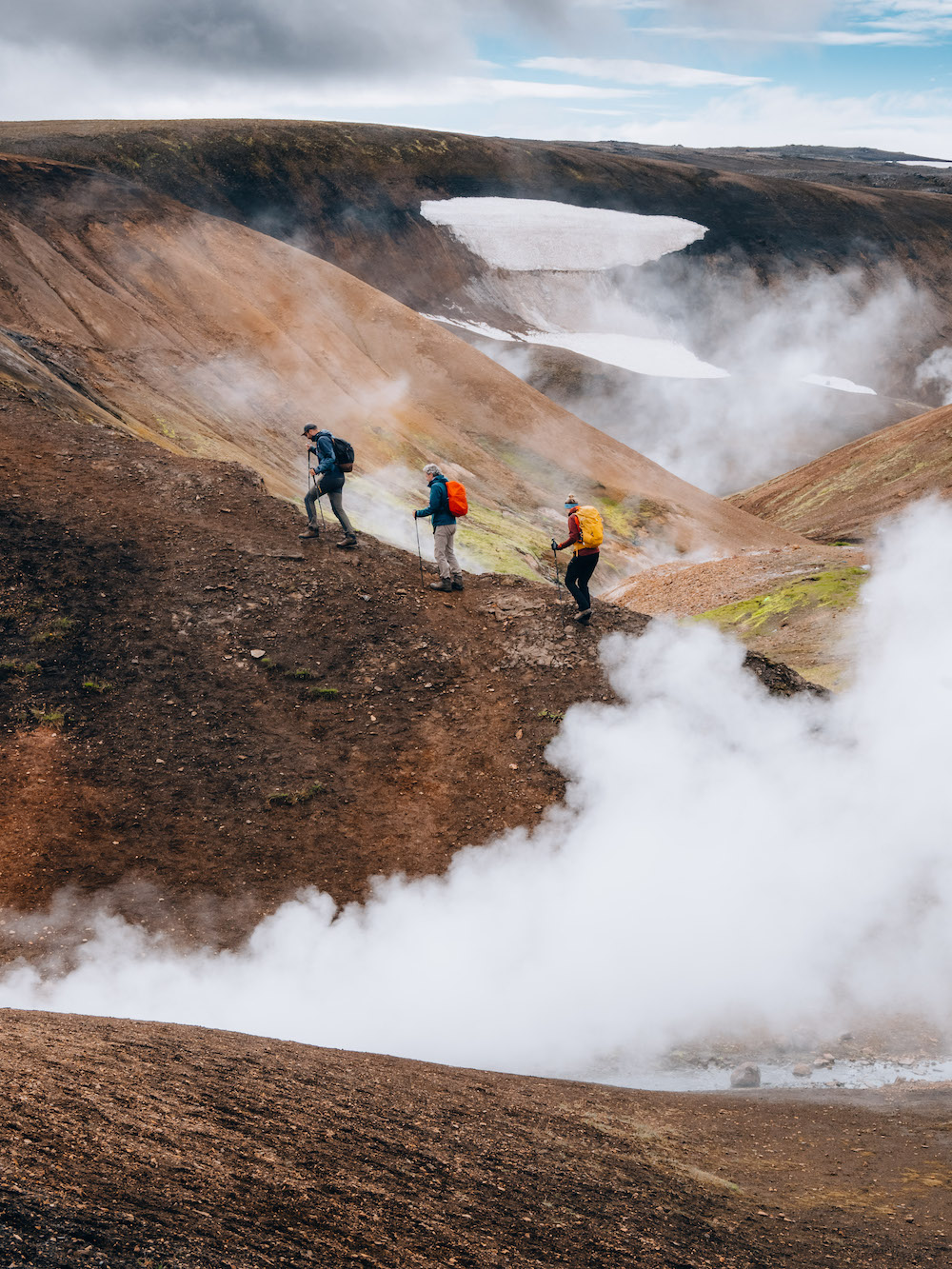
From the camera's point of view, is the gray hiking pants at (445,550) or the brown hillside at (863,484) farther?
the brown hillside at (863,484)

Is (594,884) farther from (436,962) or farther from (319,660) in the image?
(319,660)

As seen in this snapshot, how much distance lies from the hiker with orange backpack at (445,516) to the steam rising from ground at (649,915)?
2.69m

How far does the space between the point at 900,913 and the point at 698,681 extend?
3.35 meters

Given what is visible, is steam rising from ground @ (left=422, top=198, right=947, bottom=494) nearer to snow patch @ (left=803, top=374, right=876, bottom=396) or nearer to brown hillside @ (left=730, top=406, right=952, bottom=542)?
snow patch @ (left=803, top=374, right=876, bottom=396)

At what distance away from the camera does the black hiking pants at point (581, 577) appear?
41.7 feet

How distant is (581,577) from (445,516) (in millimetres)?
1897

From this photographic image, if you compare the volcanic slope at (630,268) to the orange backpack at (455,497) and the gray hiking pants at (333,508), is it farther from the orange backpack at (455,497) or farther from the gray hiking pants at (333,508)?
the orange backpack at (455,497)

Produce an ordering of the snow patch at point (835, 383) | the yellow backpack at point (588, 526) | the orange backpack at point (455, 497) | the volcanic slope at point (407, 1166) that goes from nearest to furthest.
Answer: the volcanic slope at point (407, 1166) < the yellow backpack at point (588, 526) < the orange backpack at point (455, 497) < the snow patch at point (835, 383)

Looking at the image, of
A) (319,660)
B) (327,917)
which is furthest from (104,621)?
(327,917)

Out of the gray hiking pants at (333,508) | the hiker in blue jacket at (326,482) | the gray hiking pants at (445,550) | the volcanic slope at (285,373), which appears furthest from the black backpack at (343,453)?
the volcanic slope at (285,373)

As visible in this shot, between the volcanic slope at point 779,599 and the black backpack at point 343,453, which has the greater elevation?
the volcanic slope at point 779,599

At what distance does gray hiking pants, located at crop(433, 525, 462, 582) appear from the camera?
1359 cm

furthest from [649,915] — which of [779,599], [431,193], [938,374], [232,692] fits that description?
[938,374]

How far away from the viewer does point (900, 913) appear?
993cm
